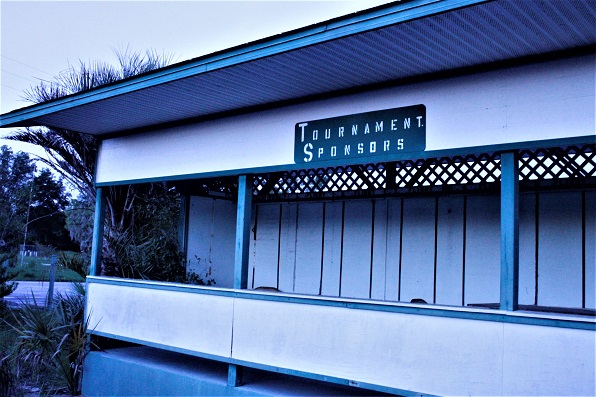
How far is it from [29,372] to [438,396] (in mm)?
6541

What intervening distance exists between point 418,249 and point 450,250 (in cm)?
46

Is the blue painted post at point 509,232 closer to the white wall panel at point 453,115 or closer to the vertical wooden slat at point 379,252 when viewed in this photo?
the white wall panel at point 453,115

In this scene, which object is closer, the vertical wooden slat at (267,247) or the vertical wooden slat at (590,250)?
the vertical wooden slat at (590,250)

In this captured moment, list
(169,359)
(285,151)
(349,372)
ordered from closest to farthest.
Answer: (349,372) → (285,151) → (169,359)

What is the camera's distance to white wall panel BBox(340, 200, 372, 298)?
28.3 feet

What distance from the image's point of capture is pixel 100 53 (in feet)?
39.5

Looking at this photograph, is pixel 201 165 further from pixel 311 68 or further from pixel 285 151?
pixel 311 68

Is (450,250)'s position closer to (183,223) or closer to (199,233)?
(199,233)

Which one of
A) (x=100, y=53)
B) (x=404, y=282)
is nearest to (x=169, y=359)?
(x=404, y=282)

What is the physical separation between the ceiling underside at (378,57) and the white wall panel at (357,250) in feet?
8.13

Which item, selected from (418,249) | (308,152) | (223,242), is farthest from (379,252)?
(223,242)

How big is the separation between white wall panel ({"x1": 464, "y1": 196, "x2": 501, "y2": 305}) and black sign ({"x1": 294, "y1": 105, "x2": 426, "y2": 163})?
2282mm

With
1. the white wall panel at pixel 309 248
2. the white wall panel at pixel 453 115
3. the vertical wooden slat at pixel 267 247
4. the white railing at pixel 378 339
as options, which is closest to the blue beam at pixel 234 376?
the white railing at pixel 378 339

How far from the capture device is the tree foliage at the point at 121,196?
945 centimetres
